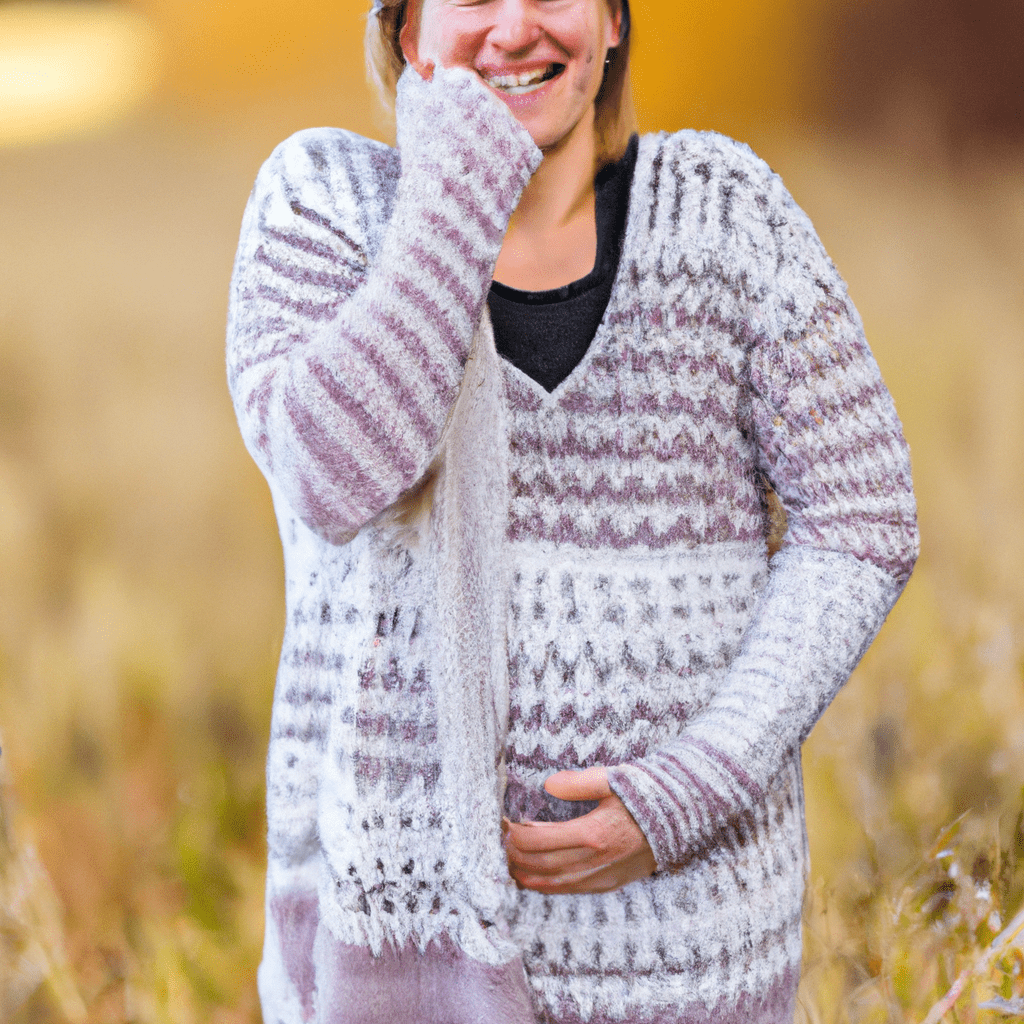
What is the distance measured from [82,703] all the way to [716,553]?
86cm

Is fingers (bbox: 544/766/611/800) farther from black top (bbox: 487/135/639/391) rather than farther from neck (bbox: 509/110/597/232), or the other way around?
neck (bbox: 509/110/597/232)


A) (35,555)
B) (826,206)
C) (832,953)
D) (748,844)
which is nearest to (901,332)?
(826,206)

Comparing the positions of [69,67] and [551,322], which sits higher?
[69,67]

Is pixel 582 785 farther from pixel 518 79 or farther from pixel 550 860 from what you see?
pixel 518 79

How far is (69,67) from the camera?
4.00 feet

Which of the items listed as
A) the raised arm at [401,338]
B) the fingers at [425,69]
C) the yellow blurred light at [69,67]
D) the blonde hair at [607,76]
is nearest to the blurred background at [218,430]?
the yellow blurred light at [69,67]

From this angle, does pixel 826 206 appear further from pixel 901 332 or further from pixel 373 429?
pixel 373 429

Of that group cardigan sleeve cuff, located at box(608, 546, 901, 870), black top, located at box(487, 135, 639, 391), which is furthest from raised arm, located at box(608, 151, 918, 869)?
black top, located at box(487, 135, 639, 391)

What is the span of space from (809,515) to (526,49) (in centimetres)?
34

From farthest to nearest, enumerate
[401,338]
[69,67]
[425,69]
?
[69,67]
[425,69]
[401,338]

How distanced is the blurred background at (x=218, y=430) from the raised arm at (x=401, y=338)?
2.14 feet

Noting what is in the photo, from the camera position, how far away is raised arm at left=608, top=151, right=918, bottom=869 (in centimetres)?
65

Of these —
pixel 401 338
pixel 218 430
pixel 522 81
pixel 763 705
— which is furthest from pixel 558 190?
pixel 218 430

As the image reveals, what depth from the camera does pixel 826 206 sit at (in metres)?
1.30
